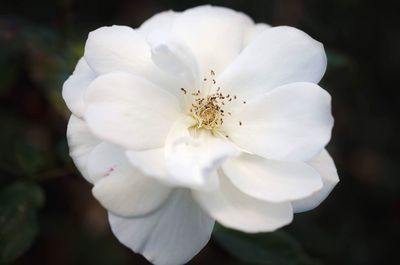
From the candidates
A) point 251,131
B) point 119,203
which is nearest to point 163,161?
point 119,203

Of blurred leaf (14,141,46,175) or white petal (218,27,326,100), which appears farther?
blurred leaf (14,141,46,175)

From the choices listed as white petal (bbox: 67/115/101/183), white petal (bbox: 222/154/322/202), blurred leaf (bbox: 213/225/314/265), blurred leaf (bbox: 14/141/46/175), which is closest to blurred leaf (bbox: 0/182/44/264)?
blurred leaf (bbox: 14/141/46/175)

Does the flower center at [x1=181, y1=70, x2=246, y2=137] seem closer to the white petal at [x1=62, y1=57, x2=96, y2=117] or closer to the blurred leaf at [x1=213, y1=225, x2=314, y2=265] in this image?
the white petal at [x1=62, y1=57, x2=96, y2=117]

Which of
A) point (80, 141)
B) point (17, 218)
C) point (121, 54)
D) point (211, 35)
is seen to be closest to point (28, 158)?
point (17, 218)

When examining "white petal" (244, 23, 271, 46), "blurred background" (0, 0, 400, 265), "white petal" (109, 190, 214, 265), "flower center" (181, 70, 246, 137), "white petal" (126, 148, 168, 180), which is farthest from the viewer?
"blurred background" (0, 0, 400, 265)

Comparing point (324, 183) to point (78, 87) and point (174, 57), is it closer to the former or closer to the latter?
point (174, 57)

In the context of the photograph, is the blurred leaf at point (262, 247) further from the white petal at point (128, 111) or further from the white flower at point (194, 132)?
the white petal at point (128, 111)

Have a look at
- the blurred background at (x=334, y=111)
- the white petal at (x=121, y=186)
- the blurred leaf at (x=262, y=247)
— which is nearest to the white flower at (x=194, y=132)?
the white petal at (x=121, y=186)
